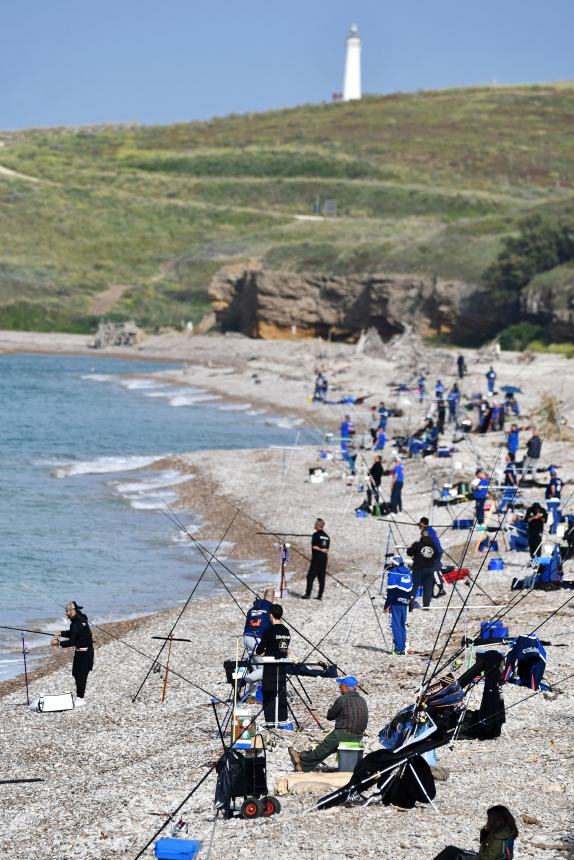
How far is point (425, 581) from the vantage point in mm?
15547

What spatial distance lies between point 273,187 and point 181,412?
62.1m

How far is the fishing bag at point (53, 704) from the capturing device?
12.7m

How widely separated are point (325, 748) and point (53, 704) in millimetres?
3851

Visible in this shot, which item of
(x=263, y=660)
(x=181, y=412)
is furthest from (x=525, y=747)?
(x=181, y=412)

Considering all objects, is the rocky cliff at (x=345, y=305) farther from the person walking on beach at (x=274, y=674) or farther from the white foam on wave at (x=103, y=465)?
the person walking on beach at (x=274, y=674)

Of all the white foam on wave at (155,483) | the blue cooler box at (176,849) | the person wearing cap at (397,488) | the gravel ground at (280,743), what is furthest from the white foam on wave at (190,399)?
the blue cooler box at (176,849)

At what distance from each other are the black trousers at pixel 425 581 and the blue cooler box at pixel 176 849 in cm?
745

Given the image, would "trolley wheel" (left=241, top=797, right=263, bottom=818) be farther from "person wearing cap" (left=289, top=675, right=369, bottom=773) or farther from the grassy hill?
the grassy hill

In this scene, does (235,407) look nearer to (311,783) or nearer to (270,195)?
(311,783)

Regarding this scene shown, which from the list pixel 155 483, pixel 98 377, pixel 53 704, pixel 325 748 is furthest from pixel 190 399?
pixel 325 748

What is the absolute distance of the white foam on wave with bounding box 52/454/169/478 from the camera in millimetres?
30219

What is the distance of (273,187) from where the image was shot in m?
103

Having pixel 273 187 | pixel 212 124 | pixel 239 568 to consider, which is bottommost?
pixel 239 568

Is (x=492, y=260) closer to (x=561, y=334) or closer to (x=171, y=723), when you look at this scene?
(x=561, y=334)
